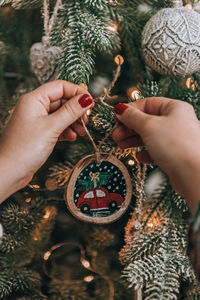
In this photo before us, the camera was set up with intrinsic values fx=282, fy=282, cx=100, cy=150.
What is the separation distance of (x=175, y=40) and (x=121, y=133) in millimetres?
267

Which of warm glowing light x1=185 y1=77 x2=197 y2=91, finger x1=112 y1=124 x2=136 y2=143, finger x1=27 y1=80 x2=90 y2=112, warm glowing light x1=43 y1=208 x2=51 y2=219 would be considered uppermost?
finger x1=27 y1=80 x2=90 y2=112

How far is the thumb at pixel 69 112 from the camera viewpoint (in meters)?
0.71

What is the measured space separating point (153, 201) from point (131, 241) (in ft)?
0.45

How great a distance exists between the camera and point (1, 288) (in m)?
0.82

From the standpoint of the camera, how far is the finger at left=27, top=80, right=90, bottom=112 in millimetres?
731

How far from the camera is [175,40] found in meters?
0.65

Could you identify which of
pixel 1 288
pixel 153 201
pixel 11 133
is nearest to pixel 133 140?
pixel 153 201

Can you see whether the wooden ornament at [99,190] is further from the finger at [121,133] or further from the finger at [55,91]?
the finger at [55,91]

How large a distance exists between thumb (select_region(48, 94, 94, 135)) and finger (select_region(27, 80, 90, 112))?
0.03m

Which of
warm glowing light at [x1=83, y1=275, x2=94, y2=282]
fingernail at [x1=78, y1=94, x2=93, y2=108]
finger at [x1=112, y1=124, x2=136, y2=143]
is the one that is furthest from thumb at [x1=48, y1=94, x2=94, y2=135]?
warm glowing light at [x1=83, y1=275, x2=94, y2=282]

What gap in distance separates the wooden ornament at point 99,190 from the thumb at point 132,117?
0.39ft

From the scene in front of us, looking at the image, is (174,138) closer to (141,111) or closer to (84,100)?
(141,111)

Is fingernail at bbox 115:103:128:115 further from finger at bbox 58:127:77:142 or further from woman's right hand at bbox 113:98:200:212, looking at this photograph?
finger at bbox 58:127:77:142

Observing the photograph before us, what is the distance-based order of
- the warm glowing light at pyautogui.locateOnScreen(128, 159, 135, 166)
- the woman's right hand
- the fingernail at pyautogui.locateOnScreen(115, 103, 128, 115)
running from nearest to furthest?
the woman's right hand < the fingernail at pyautogui.locateOnScreen(115, 103, 128, 115) < the warm glowing light at pyautogui.locateOnScreen(128, 159, 135, 166)
